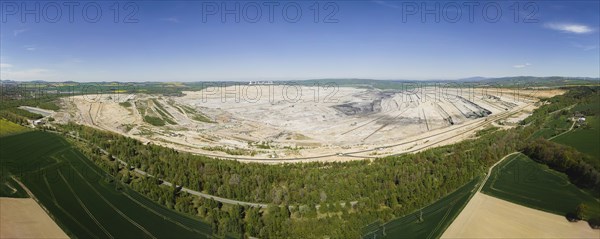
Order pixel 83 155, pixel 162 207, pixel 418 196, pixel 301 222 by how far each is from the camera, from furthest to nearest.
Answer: pixel 83 155 → pixel 162 207 → pixel 418 196 → pixel 301 222

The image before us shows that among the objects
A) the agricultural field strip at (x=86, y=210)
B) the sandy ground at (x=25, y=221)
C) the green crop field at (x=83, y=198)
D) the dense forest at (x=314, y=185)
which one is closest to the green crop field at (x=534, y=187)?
the dense forest at (x=314, y=185)

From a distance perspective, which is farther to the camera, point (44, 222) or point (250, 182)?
point (250, 182)

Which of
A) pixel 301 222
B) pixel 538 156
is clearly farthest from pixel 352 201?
pixel 538 156

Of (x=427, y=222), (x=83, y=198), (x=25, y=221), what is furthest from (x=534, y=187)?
(x=25, y=221)

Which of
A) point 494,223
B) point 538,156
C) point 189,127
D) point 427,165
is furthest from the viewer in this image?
point 189,127

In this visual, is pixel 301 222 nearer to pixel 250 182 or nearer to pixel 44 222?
pixel 250 182

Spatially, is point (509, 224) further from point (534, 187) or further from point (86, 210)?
point (86, 210)

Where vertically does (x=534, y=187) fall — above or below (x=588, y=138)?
below
